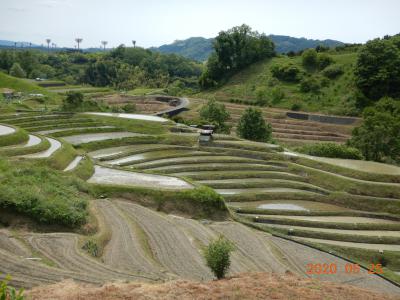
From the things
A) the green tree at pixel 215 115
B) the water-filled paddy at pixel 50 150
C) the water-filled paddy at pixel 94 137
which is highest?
the green tree at pixel 215 115

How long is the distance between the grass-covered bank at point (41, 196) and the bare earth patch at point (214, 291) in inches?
288

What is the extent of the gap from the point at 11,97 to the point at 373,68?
2200 inches

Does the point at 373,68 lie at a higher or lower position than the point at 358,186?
higher

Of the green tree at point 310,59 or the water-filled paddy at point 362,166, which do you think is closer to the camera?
the water-filled paddy at point 362,166

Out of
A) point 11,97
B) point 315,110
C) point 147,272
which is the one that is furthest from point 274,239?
point 11,97

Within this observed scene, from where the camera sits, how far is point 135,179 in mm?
28828

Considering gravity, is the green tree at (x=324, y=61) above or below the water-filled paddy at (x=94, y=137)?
above

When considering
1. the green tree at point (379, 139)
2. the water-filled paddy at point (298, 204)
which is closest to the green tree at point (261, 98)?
the green tree at point (379, 139)

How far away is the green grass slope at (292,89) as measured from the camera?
225 ft

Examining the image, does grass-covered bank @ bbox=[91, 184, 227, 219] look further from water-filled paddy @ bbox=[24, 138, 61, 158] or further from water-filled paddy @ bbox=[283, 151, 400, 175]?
water-filled paddy @ bbox=[283, 151, 400, 175]

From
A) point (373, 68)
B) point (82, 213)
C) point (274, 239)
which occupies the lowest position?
A: point (274, 239)

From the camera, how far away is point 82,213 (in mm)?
20266

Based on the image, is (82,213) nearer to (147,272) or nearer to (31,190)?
(31,190)

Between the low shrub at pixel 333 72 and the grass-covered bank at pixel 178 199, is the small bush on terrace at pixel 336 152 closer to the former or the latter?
the grass-covered bank at pixel 178 199
